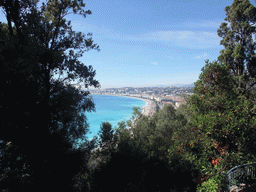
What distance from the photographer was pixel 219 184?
14.8 feet

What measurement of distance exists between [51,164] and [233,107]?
26.0 feet

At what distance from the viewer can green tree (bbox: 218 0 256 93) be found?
10578 mm

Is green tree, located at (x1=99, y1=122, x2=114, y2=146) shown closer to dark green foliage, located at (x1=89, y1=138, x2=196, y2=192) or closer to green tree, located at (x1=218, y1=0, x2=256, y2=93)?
dark green foliage, located at (x1=89, y1=138, x2=196, y2=192)

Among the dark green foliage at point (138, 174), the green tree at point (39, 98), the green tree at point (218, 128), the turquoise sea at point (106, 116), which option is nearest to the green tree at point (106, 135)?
the dark green foliage at point (138, 174)

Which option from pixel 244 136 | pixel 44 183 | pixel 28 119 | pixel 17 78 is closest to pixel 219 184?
pixel 244 136

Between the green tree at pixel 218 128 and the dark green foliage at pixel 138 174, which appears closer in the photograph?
the green tree at pixel 218 128

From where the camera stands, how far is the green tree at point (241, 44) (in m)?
10.6

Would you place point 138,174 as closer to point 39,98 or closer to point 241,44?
point 39,98

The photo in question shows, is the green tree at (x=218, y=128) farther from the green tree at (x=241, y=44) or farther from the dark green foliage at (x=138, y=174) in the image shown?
the green tree at (x=241, y=44)

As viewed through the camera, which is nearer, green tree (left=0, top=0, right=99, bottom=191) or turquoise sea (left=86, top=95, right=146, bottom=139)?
green tree (left=0, top=0, right=99, bottom=191)

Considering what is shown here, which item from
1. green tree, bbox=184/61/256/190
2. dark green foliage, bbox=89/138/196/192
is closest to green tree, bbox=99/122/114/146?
dark green foliage, bbox=89/138/196/192

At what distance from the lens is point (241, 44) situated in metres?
11.3

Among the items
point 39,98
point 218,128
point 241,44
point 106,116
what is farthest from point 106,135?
point 106,116

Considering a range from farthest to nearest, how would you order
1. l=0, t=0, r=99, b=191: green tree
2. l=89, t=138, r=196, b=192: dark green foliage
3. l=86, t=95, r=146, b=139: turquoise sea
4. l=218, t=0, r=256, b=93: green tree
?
l=86, t=95, r=146, b=139: turquoise sea, l=218, t=0, r=256, b=93: green tree, l=89, t=138, r=196, b=192: dark green foliage, l=0, t=0, r=99, b=191: green tree
